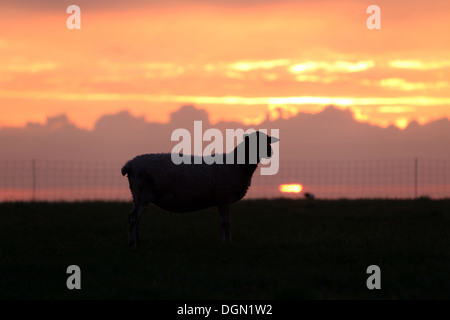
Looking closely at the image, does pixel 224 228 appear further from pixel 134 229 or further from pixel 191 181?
pixel 134 229

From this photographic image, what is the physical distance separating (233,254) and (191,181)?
8.75 feet

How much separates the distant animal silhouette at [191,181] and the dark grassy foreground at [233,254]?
994mm

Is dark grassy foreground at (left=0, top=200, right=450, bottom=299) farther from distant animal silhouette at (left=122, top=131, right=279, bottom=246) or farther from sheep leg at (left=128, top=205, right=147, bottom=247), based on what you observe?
distant animal silhouette at (left=122, top=131, right=279, bottom=246)

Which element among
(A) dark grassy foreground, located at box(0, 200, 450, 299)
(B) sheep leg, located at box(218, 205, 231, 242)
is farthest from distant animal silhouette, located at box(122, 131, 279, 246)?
(A) dark grassy foreground, located at box(0, 200, 450, 299)

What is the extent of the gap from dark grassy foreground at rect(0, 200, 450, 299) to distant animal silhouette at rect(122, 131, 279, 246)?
0.99 m

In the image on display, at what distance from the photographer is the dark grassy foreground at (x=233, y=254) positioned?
A: 12.1 m

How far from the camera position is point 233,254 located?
50.2ft

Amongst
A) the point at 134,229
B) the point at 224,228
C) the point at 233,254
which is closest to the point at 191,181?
the point at 224,228

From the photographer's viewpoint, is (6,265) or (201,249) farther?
(201,249)

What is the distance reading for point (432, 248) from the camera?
53.0ft

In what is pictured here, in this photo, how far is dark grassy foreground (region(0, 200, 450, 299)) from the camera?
476 inches

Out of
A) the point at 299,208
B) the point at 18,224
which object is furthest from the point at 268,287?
the point at 299,208
